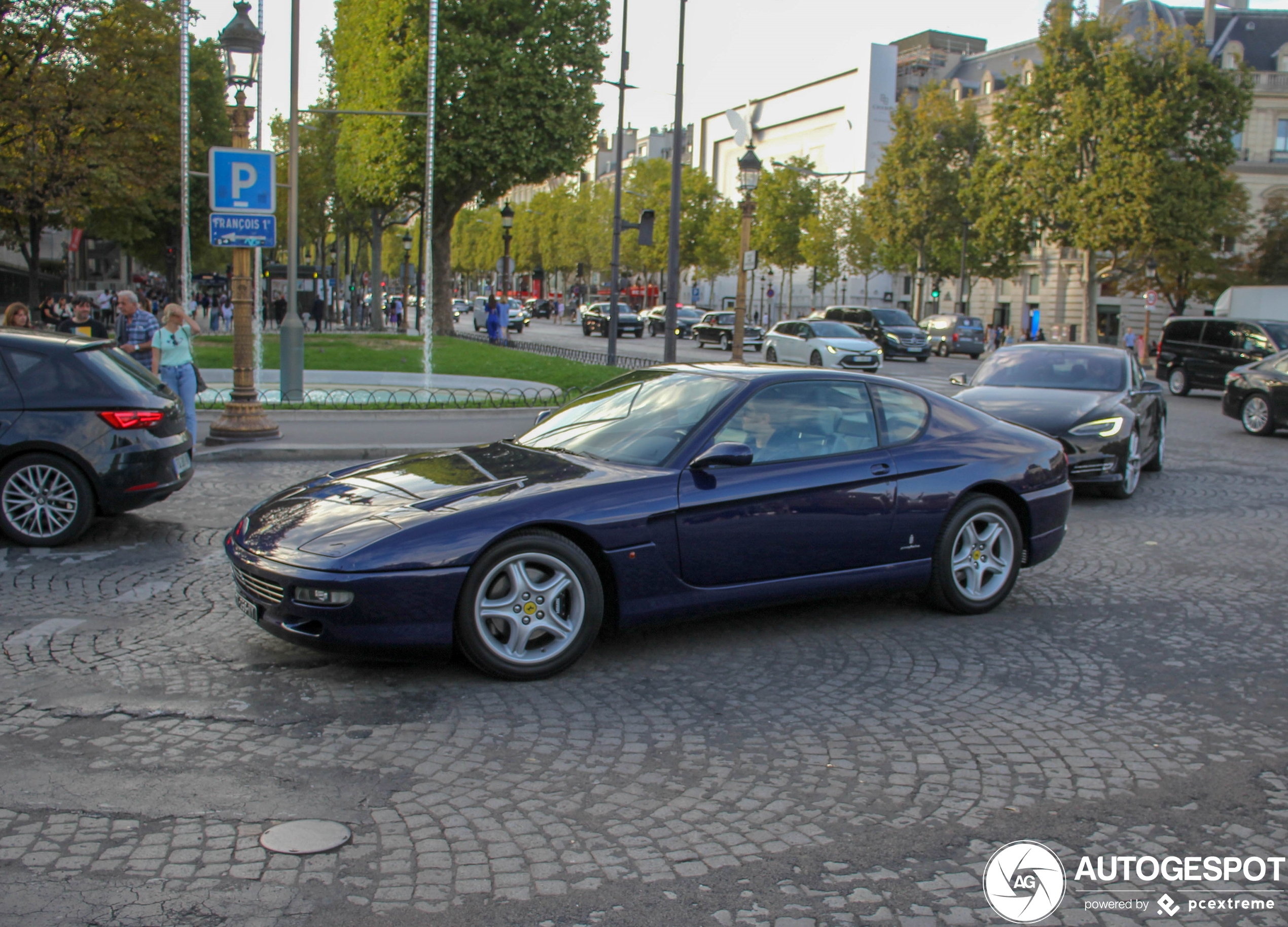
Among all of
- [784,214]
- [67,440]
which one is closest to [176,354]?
[67,440]

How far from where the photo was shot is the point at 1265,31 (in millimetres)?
61594

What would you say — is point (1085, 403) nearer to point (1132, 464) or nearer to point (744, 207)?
point (1132, 464)

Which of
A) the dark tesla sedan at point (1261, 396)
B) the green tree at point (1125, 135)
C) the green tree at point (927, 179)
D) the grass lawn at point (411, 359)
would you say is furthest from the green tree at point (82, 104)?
the green tree at point (927, 179)

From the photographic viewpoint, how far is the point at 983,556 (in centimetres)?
664

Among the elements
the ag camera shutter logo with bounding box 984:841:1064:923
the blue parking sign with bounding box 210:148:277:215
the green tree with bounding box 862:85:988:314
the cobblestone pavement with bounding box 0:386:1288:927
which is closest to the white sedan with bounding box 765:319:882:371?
the blue parking sign with bounding box 210:148:277:215

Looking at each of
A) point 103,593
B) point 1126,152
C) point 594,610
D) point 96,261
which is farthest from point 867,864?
point 96,261

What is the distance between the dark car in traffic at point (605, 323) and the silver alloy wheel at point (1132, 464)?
145 ft

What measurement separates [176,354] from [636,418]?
7122 millimetres

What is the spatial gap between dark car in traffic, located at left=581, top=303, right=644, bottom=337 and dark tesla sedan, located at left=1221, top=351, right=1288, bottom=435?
38.2m

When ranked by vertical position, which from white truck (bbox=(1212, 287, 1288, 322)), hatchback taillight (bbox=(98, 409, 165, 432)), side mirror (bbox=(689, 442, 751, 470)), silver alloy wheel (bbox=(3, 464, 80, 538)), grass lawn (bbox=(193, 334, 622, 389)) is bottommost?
silver alloy wheel (bbox=(3, 464, 80, 538))

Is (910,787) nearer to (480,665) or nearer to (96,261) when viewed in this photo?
(480,665)

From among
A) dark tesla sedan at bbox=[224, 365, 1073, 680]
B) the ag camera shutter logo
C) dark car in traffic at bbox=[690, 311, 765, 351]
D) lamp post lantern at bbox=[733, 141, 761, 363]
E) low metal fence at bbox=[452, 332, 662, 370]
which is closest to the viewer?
the ag camera shutter logo

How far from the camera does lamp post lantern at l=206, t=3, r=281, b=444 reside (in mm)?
13328

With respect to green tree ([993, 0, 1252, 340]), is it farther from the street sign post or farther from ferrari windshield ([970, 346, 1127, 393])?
the street sign post
